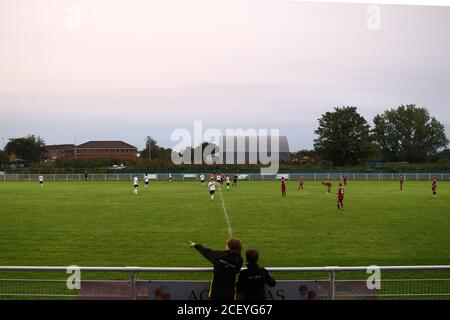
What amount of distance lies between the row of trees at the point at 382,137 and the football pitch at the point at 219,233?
56.3 metres

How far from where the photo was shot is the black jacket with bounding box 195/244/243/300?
4910 millimetres

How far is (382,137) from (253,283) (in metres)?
89.9

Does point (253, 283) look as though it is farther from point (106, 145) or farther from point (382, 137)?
point (106, 145)

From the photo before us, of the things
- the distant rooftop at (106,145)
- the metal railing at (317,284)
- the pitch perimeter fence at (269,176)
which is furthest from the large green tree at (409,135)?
the metal railing at (317,284)

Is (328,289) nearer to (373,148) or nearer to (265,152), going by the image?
(265,152)

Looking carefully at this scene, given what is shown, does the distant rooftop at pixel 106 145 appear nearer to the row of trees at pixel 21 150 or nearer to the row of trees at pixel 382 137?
the row of trees at pixel 21 150

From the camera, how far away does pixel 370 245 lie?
1236 centimetres

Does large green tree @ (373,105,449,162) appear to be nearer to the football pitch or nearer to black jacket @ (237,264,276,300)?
the football pitch

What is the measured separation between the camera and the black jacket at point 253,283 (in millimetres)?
4789

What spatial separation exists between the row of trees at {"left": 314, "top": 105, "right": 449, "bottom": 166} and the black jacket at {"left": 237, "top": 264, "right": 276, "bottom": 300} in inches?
2969

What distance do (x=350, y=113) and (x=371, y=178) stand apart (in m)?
28.1

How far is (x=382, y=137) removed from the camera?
89.1 metres

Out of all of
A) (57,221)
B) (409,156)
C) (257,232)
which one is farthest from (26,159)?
(257,232)

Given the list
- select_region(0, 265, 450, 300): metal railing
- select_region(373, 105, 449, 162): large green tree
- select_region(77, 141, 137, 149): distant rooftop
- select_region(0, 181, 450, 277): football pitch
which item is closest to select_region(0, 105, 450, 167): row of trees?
select_region(373, 105, 449, 162): large green tree
